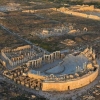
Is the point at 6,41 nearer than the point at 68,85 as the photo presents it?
No

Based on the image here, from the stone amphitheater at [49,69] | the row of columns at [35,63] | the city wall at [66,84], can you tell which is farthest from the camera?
the row of columns at [35,63]

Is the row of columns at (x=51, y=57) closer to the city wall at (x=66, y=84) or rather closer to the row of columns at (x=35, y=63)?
the row of columns at (x=35, y=63)

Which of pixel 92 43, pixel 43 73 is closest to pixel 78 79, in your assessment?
pixel 43 73

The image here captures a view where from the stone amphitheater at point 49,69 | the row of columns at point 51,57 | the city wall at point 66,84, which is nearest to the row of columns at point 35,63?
the stone amphitheater at point 49,69

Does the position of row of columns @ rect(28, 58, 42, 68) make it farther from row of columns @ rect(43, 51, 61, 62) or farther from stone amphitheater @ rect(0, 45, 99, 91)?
row of columns @ rect(43, 51, 61, 62)

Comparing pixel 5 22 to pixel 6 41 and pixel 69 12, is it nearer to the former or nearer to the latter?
→ pixel 6 41

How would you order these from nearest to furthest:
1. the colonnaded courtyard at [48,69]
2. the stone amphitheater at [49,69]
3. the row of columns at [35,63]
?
the colonnaded courtyard at [48,69]
the stone amphitheater at [49,69]
the row of columns at [35,63]

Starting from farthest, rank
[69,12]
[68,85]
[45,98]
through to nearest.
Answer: [69,12] → [68,85] → [45,98]

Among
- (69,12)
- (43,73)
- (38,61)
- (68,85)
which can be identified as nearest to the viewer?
(68,85)
